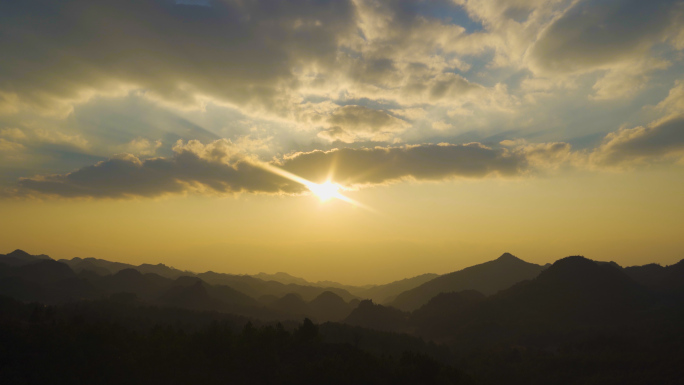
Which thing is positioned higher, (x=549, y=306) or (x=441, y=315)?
(x=549, y=306)

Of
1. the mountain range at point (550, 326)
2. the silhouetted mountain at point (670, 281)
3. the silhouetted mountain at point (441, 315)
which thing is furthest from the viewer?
the silhouetted mountain at point (441, 315)

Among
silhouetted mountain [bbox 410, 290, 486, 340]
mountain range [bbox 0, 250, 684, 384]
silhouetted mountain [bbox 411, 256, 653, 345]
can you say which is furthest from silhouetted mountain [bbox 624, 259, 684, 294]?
silhouetted mountain [bbox 410, 290, 486, 340]

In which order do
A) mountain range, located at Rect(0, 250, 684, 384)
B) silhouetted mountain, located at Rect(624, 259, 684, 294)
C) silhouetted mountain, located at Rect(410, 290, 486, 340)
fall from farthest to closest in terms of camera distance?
silhouetted mountain, located at Rect(410, 290, 486, 340), silhouetted mountain, located at Rect(624, 259, 684, 294), mountain range, located at Rect(0, 250, 684, 384)

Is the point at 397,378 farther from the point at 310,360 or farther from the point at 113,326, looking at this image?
the point at 113,326

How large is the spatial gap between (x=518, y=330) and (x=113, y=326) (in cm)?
14664

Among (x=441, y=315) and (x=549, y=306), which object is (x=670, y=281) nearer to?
(x=549, y=306)

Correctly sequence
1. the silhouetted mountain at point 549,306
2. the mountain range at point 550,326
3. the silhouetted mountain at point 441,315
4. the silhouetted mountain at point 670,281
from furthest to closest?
1. the silhouetted mountain at point 441,315
2. the silhouetted mountain at point 670,281
3. the silhouetted mountain at point 549,306
4. the mountain range at point 550,326

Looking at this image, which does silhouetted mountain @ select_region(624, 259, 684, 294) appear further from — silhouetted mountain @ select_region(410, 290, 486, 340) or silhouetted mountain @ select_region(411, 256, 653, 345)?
silhouetted mountain @ select_region(410, 290, 486, 340)

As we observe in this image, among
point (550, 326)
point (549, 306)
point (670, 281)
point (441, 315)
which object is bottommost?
point (441, 315)

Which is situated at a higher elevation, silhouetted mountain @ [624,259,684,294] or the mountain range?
silhouetted mountain @ [624,259,684,294]

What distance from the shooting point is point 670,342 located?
327 ft

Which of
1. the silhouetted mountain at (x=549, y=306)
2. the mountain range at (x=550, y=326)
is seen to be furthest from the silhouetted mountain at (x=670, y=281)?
the silhouetted mountain at (x=549, y=306)

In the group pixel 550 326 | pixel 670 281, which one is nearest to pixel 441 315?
pixel 550 326

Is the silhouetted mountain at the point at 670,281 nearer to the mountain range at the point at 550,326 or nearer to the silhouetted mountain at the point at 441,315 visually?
the mountain range at the point at 550,326
